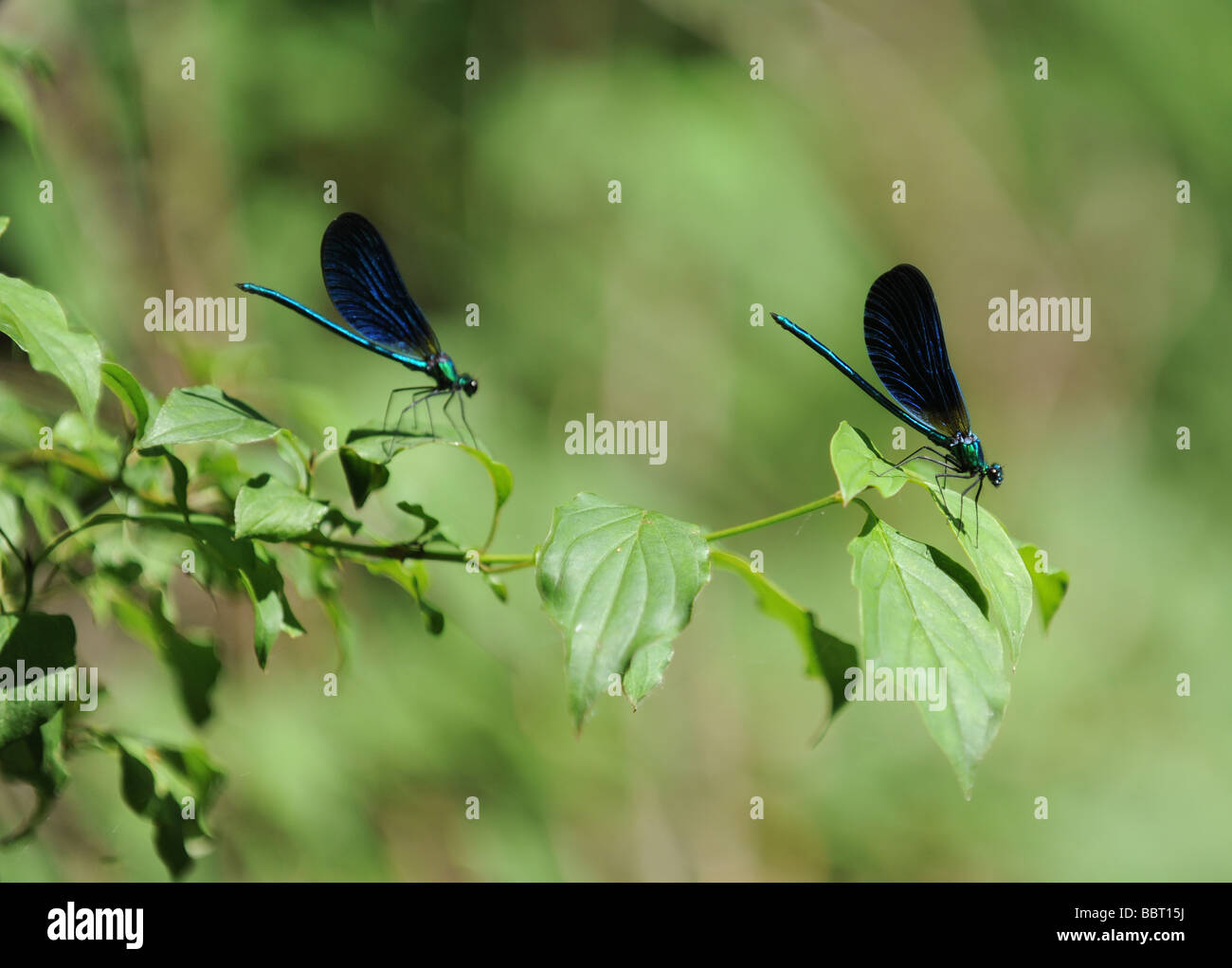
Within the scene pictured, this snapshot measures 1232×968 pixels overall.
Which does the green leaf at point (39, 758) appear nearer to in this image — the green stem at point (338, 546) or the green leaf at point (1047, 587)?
the green stem at point (338, 546)

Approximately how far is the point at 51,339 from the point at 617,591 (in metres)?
0.58

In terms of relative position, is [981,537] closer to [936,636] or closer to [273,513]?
[936,636]

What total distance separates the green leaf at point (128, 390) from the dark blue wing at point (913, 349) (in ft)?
2.63

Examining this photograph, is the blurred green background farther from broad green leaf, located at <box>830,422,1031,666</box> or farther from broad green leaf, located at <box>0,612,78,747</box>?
broad green leaf, located at <box>830,422,1031,666</box>

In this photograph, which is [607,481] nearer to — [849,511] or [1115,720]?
[849,511]

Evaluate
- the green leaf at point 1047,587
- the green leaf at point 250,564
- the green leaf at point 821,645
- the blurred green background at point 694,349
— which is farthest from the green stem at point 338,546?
the blurred green background at point 694,349

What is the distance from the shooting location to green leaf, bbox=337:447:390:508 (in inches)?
39.8

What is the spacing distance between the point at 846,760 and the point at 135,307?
10.5 ft

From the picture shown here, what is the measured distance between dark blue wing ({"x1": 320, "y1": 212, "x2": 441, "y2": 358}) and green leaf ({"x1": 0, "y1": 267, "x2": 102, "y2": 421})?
407mm

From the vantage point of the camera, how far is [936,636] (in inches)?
31.0

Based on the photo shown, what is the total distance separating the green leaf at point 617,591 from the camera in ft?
2.52

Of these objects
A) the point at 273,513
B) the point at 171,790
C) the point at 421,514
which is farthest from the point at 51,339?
the point at 171,790

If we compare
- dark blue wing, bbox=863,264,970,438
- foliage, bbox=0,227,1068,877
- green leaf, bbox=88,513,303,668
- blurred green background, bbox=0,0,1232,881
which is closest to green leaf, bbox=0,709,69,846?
foliage, bbox=0,227,1068,877
